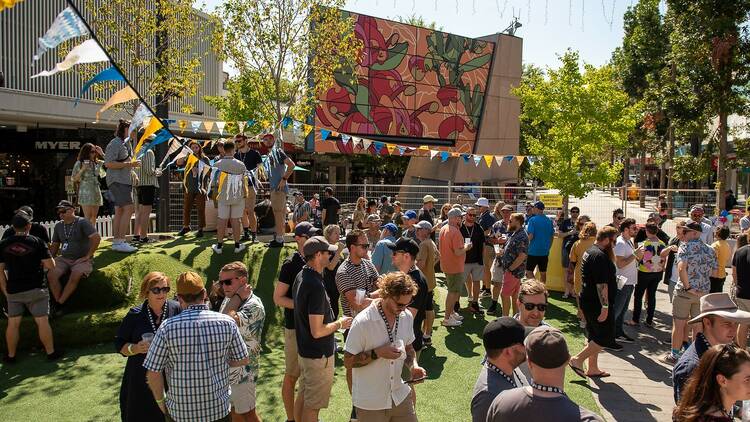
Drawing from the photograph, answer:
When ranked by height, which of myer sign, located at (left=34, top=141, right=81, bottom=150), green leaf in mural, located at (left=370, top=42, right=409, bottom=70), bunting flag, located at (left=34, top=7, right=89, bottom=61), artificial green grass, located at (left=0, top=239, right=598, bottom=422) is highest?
green leaf in mural, located at (left=370, top=42, right=409, bottom=70)

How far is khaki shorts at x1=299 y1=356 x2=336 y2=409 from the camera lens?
4.47m

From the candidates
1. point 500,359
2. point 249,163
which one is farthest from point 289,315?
point 249,163

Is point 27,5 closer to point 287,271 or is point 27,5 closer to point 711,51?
point 287,271

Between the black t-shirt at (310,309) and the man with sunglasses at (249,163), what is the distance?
5.06m

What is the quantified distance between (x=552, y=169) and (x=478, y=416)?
12.4 metres

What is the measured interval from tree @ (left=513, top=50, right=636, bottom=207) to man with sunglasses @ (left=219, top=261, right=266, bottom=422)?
11456 millimetres

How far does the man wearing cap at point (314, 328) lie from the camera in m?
4.29

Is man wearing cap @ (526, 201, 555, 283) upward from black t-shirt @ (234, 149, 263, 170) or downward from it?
downward

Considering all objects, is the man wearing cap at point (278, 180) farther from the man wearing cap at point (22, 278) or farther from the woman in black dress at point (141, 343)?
the woman in black dress at point (141, 343)

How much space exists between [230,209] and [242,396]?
4.76 meters

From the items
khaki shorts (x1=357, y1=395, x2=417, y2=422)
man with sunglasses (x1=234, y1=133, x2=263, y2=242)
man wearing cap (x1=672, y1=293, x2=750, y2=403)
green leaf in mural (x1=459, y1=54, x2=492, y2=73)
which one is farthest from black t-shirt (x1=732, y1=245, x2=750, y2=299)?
green leaf in mural (x1=459, y1=54, x2=492, y2=73)

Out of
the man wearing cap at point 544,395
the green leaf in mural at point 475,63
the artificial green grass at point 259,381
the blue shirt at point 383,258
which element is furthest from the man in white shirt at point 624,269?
the green leaf in mural at point 475,63

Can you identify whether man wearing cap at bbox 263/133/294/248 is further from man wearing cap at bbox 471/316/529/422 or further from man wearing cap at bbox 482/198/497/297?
man wearing cap at bbox 471/316/529/422

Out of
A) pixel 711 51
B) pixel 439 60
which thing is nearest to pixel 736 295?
pixel 711 51
